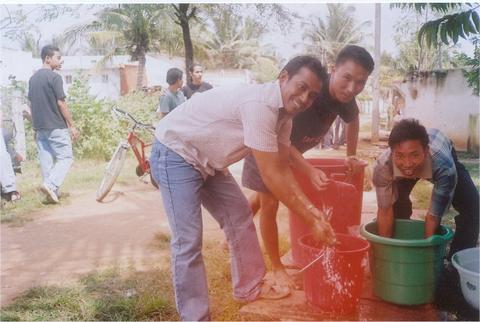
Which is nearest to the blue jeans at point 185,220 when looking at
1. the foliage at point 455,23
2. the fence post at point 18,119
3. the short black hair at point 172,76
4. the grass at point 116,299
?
the grass at point 116,299

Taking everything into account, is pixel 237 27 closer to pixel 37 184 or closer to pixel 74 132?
pixel 74 132

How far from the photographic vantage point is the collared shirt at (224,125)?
160 cm

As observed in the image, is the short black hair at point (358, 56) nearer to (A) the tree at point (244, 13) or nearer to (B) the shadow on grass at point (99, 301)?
(A) the tree at point (244, 13)

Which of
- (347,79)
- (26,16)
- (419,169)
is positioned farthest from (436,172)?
(26,16)

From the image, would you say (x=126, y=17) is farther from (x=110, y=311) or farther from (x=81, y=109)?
(x=110, y=311)

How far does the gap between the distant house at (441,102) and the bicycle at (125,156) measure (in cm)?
221

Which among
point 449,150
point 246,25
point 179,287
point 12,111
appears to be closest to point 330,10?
point 246,25

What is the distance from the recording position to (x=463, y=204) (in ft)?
7.54

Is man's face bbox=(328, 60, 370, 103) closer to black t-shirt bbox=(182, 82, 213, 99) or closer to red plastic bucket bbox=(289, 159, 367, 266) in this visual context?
red plastic bucket bbox=(289, 159, 367, 266)

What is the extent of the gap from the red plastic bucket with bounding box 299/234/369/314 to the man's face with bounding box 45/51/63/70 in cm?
195

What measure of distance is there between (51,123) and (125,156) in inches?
27.9

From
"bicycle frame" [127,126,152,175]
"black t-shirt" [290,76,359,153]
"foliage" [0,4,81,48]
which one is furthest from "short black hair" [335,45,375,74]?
"bicycle frame" [127,126,152,175]

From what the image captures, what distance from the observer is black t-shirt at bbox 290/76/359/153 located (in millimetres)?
2189

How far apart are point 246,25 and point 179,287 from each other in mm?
1556
